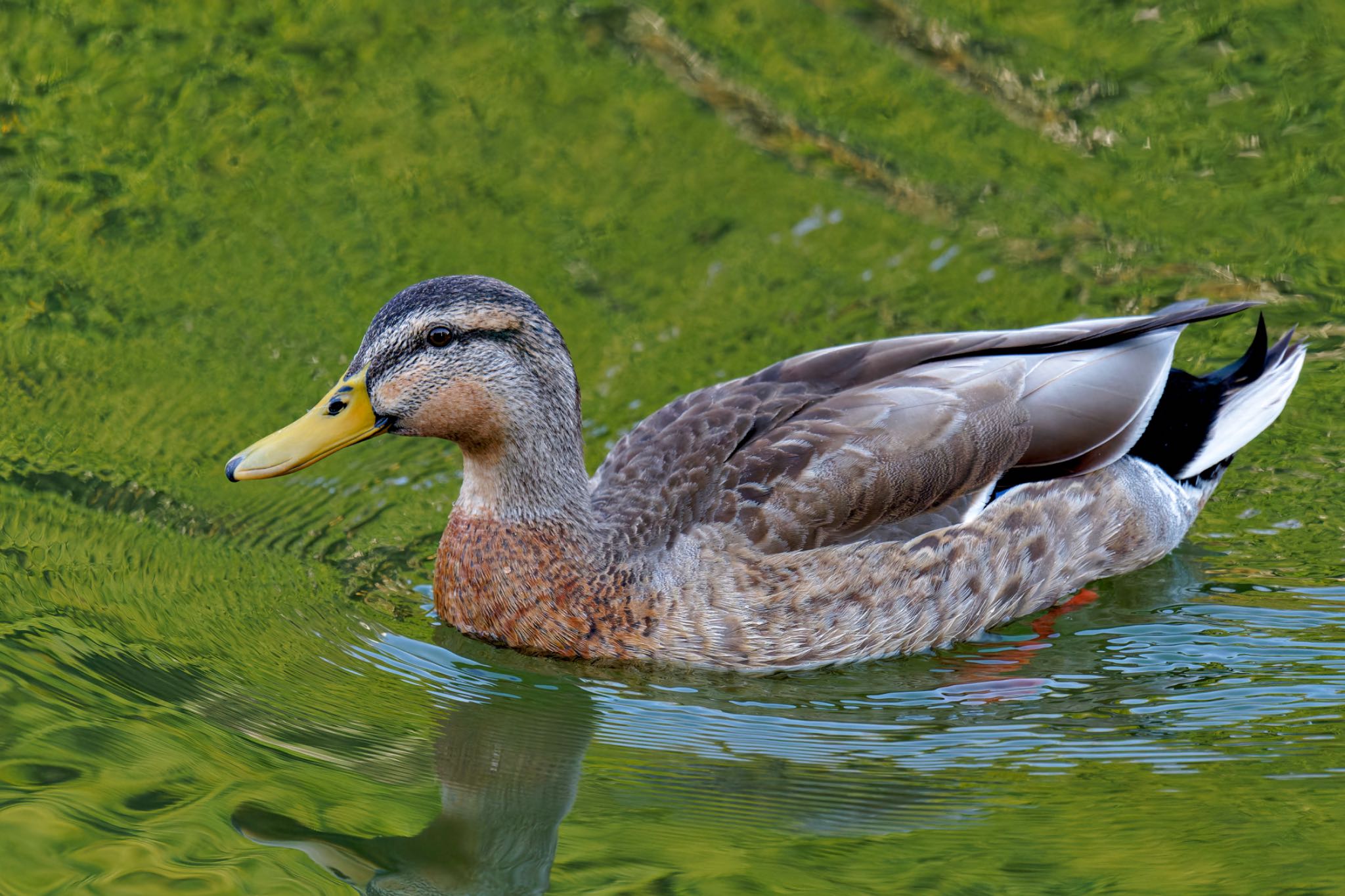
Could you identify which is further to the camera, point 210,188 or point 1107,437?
point 210,188

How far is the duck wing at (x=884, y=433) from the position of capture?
662 cm

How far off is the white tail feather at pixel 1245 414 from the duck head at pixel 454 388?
9.51 feet

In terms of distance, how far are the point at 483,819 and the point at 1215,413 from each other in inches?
154

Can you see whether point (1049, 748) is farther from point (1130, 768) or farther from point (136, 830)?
point (136, 830)

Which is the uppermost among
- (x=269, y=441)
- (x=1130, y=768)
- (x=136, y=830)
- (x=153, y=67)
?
(x=153, y=67)

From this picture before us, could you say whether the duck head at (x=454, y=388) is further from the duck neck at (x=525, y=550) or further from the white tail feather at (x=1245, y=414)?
the white tail feather at (x=1245, y=414)

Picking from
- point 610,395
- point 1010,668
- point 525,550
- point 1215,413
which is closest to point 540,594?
point 525,550

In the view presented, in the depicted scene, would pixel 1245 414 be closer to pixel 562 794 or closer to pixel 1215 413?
pixel 1215 413

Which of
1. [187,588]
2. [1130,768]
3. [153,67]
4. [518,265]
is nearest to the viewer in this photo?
[1130,768]

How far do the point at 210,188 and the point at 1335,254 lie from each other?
641 centimetres

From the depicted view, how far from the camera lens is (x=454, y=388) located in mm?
6363

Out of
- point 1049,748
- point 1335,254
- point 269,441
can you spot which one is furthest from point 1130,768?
point 1335,254

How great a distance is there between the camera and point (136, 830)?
17.4ft

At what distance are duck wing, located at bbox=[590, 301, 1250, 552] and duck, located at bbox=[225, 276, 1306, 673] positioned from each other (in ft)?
0.03
